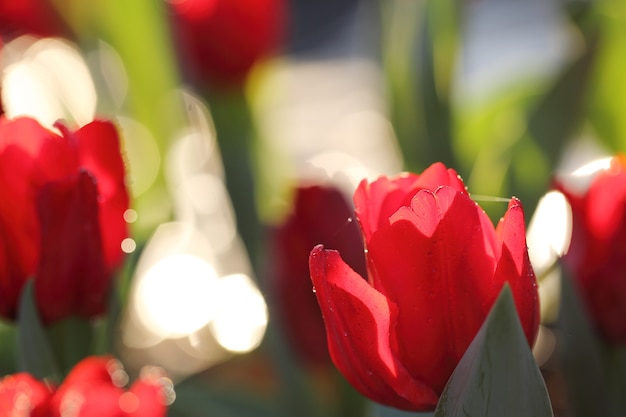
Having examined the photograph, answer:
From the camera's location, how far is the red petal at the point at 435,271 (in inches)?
9.4

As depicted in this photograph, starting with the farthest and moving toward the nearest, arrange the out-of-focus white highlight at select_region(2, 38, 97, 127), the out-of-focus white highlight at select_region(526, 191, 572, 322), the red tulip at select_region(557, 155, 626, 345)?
the out-of-focus white highlight at select_region(2, 38, 97, 127)
the out-of-focus white highlight at select_region(526, 191, 572, 322)
the red tulip at select_region(557, 155, 626, 345)

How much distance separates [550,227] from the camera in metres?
0.47

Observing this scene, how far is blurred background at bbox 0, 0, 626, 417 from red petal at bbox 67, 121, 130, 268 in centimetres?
5

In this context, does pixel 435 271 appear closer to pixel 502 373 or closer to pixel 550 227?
pixel 502 373

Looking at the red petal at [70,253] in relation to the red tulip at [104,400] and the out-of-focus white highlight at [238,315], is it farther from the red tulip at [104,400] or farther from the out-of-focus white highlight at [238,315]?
the out-of-focus white highlight at [238,315]

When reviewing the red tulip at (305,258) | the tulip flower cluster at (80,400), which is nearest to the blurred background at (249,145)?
the red tulip at (305,258)

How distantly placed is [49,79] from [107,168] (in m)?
0.48

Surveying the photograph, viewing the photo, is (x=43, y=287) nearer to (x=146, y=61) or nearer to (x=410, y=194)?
(x=410, y=194)

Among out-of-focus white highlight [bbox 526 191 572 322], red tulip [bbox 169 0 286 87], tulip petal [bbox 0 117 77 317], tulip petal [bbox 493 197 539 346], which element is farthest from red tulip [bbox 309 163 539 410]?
red tulip [bbox 169 0 286 87]

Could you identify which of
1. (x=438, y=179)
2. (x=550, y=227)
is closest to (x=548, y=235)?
(x=550, y=227)

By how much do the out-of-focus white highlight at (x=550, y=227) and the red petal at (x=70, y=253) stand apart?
0.20m

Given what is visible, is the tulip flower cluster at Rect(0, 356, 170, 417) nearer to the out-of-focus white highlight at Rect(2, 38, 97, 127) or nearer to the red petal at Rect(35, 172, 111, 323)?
the red petal at Rect(35, 172, 111, 323)

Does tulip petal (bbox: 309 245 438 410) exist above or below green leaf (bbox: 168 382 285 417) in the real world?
above

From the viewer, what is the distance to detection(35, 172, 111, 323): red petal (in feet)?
0.97
